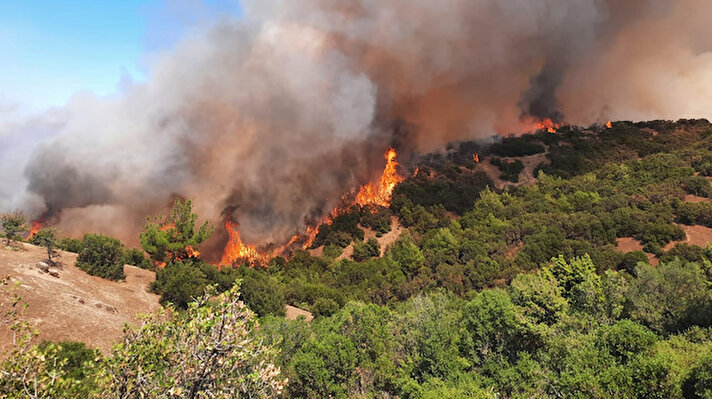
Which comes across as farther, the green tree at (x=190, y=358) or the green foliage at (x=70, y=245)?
the green foliage at (x=70, y=245)

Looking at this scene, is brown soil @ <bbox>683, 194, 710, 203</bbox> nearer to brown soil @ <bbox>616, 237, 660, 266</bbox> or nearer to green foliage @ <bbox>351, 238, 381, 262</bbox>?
brown soil @ <bbox>616, 237, 660, 266</bbox>

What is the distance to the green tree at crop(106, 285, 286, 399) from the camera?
303 inches

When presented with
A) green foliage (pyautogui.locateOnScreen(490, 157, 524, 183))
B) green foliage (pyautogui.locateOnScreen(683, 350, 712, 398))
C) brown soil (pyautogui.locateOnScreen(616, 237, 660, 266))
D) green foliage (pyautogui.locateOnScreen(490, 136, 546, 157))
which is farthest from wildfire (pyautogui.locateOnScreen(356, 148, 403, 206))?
green foliage (pyautogui.locateOnScreen(683, 350, 712, 398))

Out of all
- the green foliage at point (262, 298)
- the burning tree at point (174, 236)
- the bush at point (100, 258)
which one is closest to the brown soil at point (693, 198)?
the green foliage at point (262, 298)

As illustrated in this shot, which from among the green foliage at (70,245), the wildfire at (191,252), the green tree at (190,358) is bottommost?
the green tree at (190,358)

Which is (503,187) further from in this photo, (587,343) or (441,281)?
(587,343)

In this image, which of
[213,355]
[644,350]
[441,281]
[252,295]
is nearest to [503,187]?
[441,281]

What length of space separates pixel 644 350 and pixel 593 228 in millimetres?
58869

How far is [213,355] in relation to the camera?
25.8 ft

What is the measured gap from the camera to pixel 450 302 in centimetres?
4825

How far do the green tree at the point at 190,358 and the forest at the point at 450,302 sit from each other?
0.17 feet

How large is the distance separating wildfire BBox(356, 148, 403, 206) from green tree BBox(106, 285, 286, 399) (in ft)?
316

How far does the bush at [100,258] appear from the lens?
123 ft

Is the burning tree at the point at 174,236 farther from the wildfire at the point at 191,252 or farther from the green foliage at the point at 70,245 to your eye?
the green foliage at the point at 70,245
